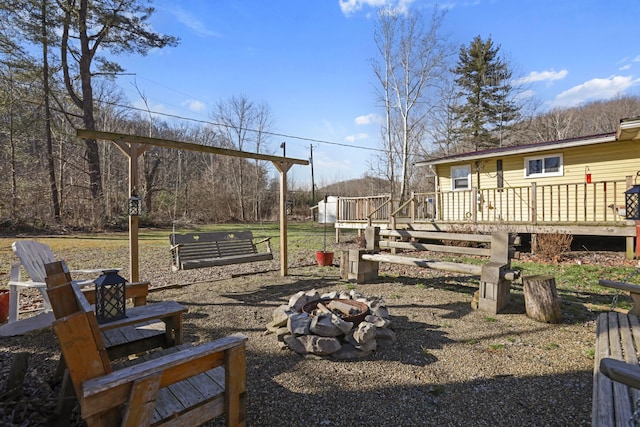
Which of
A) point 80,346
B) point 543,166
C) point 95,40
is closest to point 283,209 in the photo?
point 80,346

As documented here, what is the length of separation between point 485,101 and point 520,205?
1833cm

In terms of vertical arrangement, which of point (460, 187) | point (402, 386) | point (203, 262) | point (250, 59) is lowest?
point (402, 386)

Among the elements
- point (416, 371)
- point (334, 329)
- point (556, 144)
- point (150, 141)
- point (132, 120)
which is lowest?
point (416, 371)

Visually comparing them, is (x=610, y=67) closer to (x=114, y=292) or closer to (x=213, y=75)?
(x=213, y=75)

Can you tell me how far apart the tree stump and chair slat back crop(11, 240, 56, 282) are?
538 centimetres

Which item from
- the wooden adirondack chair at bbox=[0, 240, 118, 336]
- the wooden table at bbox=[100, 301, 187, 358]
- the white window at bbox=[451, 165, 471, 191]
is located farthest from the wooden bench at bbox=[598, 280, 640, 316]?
the white window at bbox=[451, 165, 471, 191]

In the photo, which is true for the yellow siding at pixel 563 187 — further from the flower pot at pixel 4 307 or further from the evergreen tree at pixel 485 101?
the evergreen tree at pixel 485 101

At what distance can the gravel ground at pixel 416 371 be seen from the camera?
220cm

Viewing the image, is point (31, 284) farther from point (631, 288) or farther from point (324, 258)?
point (631, 288)

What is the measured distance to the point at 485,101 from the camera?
84.0 feet

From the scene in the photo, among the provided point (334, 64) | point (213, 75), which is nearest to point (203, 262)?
point (213, 75)

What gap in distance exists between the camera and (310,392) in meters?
2.50

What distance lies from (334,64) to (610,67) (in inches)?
637

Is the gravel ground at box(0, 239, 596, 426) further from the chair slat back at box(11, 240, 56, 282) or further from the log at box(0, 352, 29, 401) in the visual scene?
the chair slat back at box(11, 240, 56, 282)
